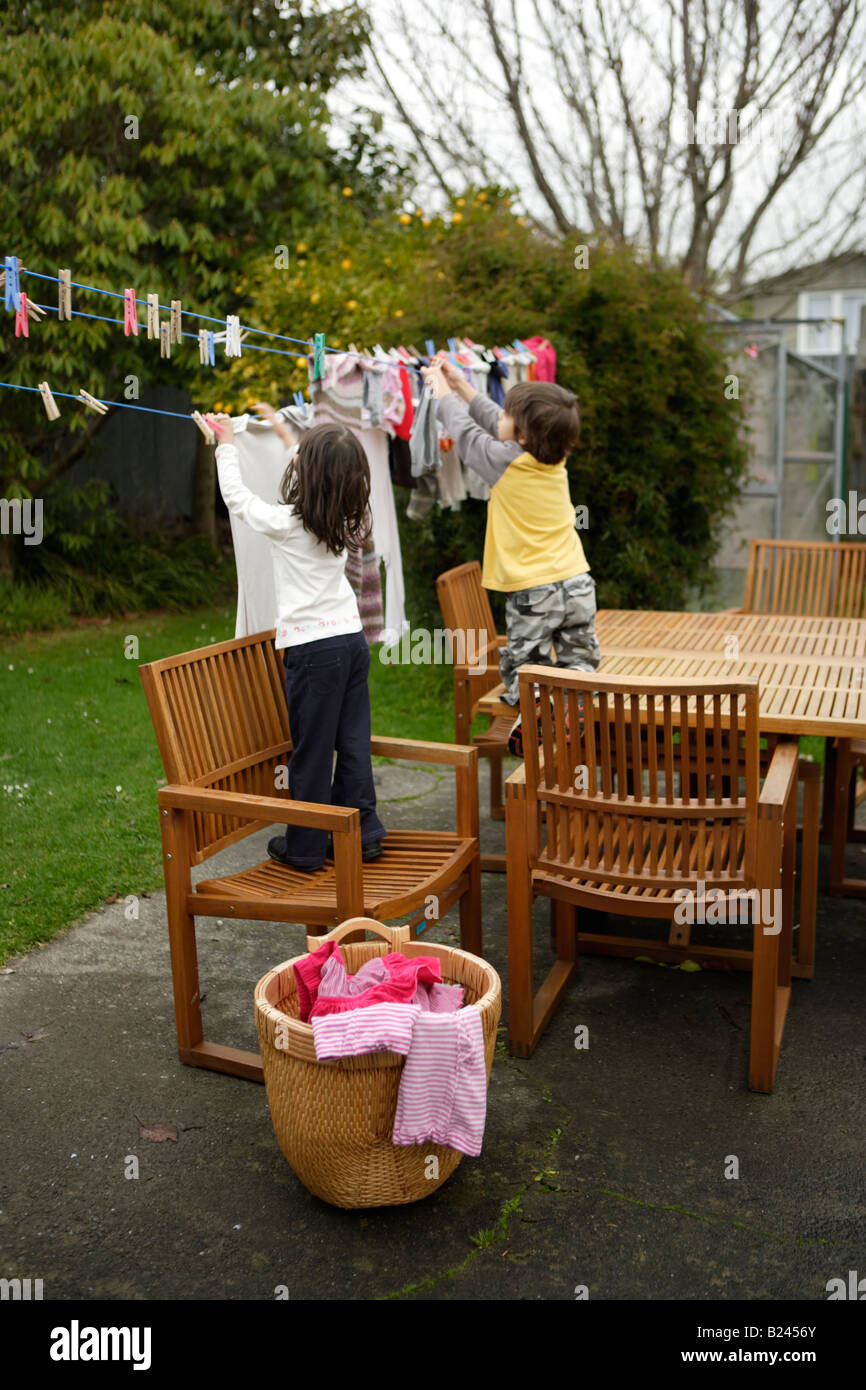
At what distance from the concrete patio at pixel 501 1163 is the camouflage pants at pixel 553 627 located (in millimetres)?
1081

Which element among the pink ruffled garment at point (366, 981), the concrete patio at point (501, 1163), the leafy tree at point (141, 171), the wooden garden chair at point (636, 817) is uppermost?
the leafy tree at point (141, 171)

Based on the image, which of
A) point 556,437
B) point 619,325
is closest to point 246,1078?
point 556,437

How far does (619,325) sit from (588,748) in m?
4.48

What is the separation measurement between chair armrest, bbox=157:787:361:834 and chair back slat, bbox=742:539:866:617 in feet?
10.3

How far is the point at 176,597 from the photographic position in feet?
34.8

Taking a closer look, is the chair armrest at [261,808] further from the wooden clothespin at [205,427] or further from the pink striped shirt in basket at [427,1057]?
the wooden clothespin at [205,427]

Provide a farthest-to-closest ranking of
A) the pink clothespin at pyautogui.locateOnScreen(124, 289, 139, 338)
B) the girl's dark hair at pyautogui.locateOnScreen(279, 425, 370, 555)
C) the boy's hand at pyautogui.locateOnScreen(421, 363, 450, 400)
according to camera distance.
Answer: the boy's hand at pyautogui.locateOnScreen(421, 363, 450, 400) < the pink clothespin at pyautogui.locateOnScreen(124, 289, 139, 338) < the girl's dark hair at pyautogui.locateOnScreen(279, 425, 370, 555)

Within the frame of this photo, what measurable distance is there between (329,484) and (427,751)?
0.80 meters

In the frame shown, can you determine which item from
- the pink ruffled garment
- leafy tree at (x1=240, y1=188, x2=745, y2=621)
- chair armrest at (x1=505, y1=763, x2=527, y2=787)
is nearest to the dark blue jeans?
chair armrest at (x1=505, y1=763, x2=527, y2=787)

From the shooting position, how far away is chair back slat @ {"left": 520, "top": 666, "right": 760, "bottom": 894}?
303cm

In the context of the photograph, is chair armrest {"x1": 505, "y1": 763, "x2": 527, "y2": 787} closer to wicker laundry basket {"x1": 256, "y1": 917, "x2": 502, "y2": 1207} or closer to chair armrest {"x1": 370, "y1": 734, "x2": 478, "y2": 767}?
chair armrest {"x1": 370, "y1": 734, "x2": 478, "y2": 767}

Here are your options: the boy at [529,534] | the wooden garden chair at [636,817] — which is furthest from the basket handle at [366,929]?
the boy at [529,534]

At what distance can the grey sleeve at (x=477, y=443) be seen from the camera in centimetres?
434
